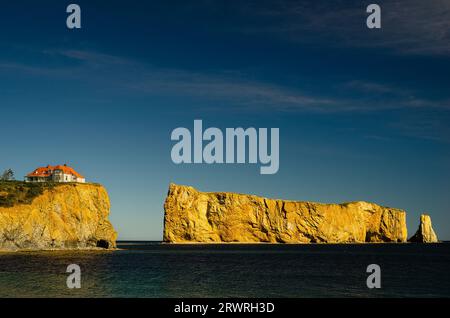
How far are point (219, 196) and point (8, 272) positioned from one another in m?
146

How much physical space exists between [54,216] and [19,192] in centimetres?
948

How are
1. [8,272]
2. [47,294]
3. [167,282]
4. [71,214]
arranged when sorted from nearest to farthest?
[47,294] → [167,282] → [8,272] → [71,214]

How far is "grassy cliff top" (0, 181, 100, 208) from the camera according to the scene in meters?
103

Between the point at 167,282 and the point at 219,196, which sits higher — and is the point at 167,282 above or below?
below

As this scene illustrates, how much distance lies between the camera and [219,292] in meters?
41.2

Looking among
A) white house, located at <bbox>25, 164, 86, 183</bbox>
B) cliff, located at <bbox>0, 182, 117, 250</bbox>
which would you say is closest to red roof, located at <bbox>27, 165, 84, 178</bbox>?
white house, located at <bbox>25, 164, 86, 183</bbox>

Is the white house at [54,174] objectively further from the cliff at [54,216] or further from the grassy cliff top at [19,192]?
the grassy cliff top at [19,192]

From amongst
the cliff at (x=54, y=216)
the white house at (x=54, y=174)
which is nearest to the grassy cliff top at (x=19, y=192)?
the cliff at (x=54, y=216)

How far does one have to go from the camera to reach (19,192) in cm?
10738

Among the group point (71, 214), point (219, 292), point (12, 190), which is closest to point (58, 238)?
point (71, 214)

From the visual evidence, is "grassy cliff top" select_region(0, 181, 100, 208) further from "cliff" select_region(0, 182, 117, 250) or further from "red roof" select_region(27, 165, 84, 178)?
"red roof" select_region(27, 165, 84, 178)

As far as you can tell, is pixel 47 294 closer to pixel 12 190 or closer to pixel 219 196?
pixel 12 190

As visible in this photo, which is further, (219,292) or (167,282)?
(167,282)
